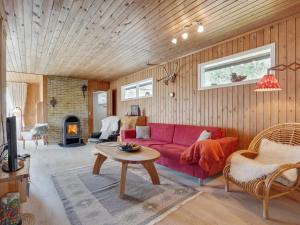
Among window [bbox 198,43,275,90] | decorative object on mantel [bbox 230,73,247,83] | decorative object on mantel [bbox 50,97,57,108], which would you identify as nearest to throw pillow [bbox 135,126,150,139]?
window [bbox 198,43,275,90]

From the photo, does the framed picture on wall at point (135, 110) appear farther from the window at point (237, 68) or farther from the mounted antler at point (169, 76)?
the window at point (237, 68)

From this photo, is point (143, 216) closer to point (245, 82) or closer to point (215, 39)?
point (245, 82)

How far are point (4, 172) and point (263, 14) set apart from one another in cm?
369

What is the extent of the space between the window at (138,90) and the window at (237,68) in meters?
2.02

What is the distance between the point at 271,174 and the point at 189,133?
2.01 metres

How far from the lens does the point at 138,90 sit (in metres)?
6.35

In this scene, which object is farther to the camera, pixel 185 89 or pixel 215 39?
pixel 185 89

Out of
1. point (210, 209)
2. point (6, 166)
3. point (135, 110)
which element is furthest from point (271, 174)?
point (135, 110)

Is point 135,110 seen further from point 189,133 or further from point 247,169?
point 247,169

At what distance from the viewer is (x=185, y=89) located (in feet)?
14.7

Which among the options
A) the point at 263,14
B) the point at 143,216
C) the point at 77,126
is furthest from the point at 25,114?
the point at 263,14

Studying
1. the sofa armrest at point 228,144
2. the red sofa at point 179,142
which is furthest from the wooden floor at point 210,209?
the sofa armrest at point 228,144

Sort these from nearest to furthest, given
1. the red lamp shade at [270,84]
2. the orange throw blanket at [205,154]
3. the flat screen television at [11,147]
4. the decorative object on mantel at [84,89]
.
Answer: the flat screen television at [11,147], the red lamp shade at [270,84], the orange throw blanket at [205,154], the decorative object on mantel at [84,89]

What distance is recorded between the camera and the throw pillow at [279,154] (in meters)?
2.31
